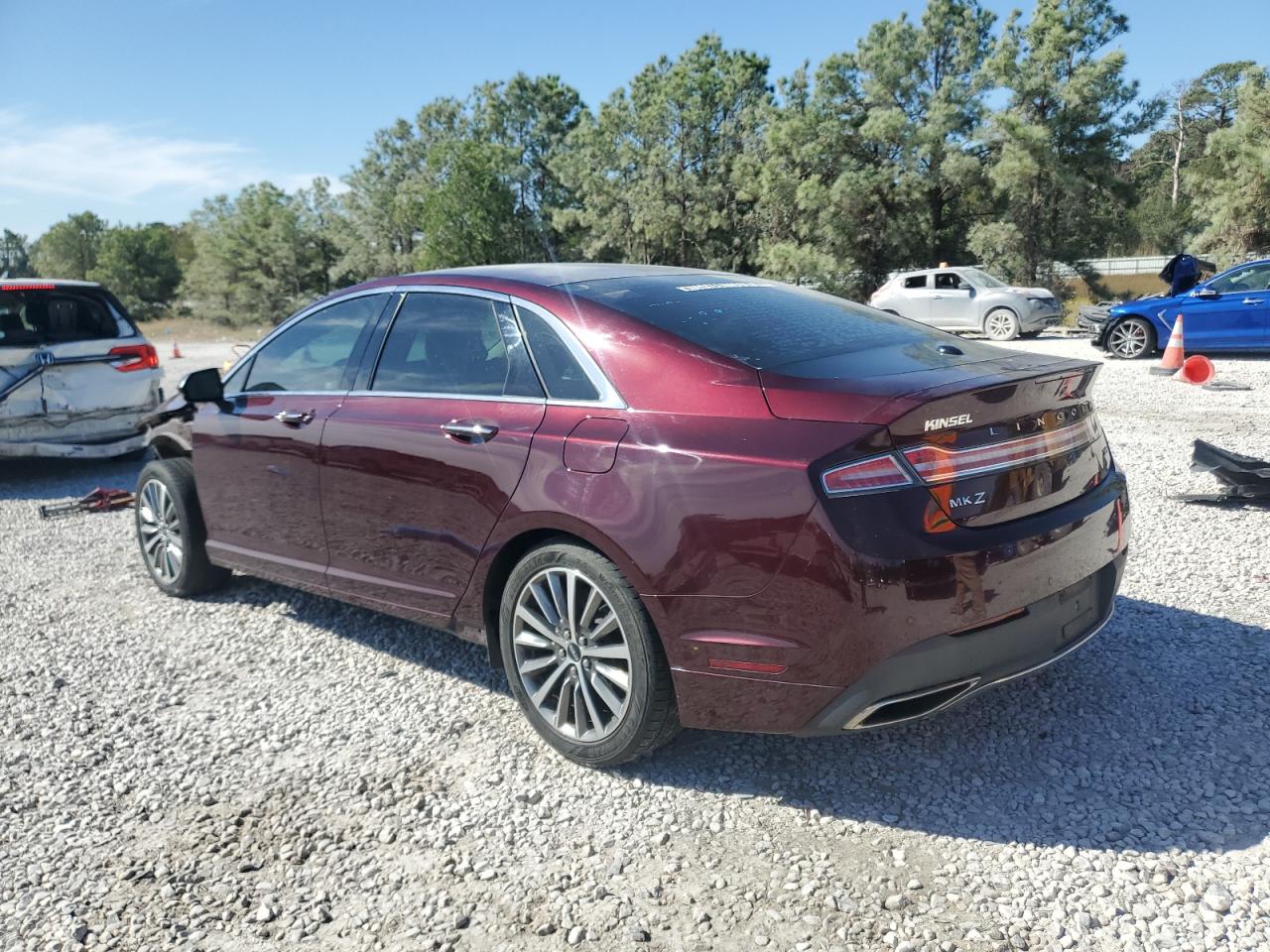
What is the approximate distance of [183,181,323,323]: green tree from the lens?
6719cm

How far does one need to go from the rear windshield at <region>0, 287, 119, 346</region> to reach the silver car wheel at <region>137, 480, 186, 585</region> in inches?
155

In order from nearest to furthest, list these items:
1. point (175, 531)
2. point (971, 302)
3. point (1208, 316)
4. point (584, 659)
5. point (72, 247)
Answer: point (584, 659)
point (175, 531)
point (1208, 316)
point (971, 302)
point (72, 247)

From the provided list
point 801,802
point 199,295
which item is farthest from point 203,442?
point 199,295

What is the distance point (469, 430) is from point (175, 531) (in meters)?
2.66

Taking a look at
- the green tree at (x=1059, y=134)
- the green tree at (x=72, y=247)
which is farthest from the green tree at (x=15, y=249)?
the green tree at (x=1059, y=134)

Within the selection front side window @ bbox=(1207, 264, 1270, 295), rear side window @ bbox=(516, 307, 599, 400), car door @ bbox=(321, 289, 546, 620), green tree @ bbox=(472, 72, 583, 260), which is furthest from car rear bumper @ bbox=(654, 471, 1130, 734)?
green tree @ bbox=(472, 72, 583, 260)

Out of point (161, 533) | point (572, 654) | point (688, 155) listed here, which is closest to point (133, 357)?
point (161, 533)

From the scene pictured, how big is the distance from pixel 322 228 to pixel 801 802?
242ft

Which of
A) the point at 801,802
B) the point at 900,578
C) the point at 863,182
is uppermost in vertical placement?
the point at 863,182

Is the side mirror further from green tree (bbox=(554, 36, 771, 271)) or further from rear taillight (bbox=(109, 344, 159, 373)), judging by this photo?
green tree (bbox=(554, 36, 771, 271))

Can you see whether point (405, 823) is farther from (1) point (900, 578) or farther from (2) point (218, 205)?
(2) point (218, 205)

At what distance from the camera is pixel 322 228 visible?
70.2 m

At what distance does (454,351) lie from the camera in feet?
12.2

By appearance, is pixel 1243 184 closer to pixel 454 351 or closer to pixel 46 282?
pixel 46 282
